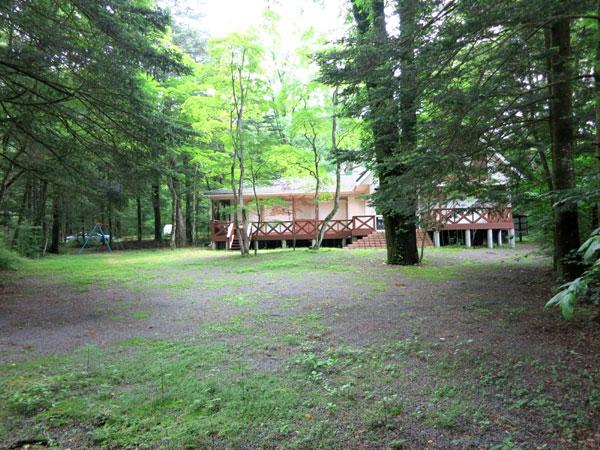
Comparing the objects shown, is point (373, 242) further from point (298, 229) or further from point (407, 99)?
point (407, 99)

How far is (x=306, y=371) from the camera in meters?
3.62

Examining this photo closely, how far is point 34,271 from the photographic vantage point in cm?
1267

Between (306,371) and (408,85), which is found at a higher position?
(408,85)

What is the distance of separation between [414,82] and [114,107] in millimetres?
5275

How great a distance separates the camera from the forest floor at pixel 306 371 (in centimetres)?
257

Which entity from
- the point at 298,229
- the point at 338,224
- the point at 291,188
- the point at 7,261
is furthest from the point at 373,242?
the point at 7,261

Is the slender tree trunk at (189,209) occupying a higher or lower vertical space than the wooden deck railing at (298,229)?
higher

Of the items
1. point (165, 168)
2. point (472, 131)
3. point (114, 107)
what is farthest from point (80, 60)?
point (472, 131)

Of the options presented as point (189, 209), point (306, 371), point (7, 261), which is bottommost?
point (306, 371)

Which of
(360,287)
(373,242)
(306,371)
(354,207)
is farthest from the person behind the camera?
(354,207)

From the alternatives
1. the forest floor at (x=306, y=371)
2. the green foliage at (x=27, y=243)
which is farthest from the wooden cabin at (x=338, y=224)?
the forest floor at (x=306, y=371)

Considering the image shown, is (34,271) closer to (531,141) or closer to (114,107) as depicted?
(114,107)

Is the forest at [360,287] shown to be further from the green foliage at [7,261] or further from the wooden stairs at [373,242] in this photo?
the wooden stairs at [373,242]

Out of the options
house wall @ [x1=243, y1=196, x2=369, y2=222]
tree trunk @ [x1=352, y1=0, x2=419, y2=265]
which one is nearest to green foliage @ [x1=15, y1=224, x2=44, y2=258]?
house wall @ [x1=243, y1=196, x2=369, y2=222]
